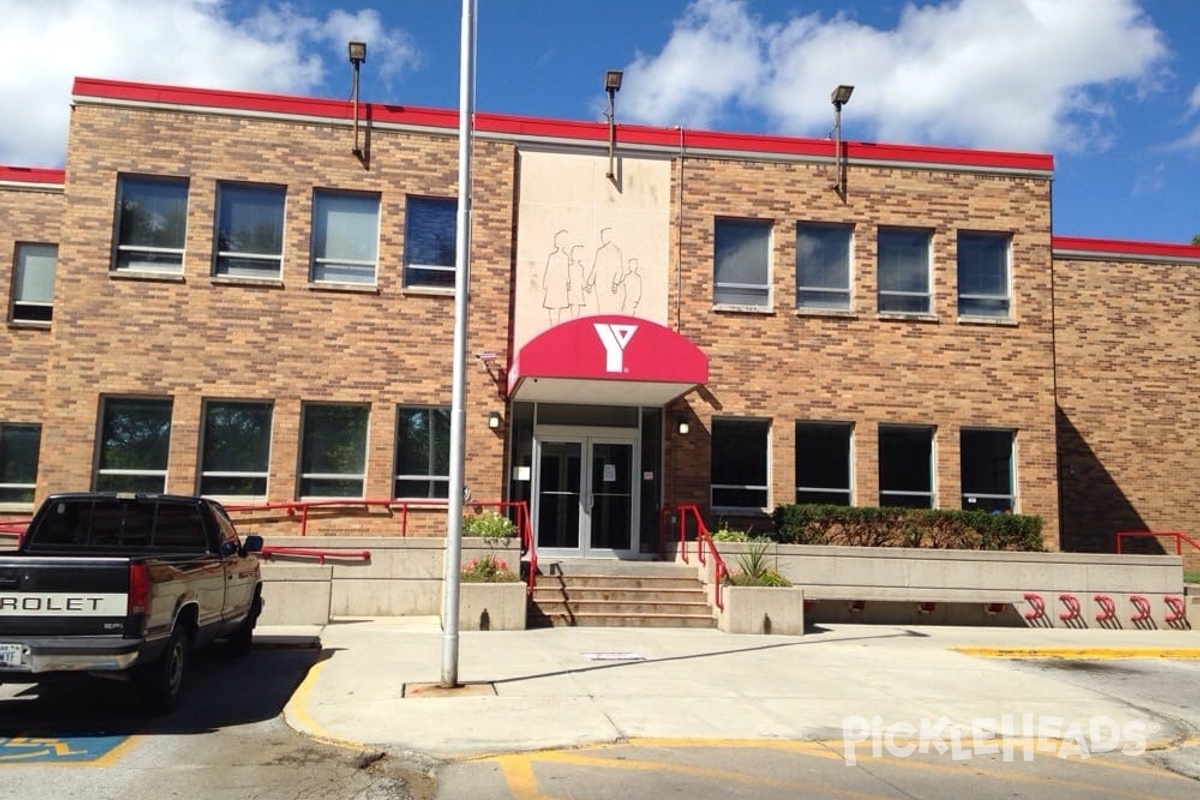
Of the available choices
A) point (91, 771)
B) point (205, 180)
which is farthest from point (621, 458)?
point (91, 771)

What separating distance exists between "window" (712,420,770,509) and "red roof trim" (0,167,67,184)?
13064 millimetres

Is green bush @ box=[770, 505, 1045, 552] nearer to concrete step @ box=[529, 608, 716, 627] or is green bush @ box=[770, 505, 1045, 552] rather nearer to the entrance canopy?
concrete step @ box=[529, 608, 716, 627]

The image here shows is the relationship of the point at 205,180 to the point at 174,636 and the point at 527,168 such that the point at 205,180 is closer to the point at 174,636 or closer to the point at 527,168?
the point at 527,168

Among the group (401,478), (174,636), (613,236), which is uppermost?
(613,236)

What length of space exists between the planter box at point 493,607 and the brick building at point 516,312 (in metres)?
3.64

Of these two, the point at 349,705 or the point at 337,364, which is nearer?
the point at 349,705

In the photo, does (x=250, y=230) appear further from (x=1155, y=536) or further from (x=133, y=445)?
(x=1155, y=536)

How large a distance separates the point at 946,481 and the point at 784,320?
4214mm

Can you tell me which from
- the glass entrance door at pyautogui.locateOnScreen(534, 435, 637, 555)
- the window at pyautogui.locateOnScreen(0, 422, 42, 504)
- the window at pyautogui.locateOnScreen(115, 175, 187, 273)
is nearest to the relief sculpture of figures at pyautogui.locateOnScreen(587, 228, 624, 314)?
the glass entrance door at pyautogui.locateOnScreen(534, 435, 637, 555)

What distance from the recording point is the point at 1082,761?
7883 millimetres

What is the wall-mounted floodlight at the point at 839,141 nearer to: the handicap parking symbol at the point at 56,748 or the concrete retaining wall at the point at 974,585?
the concrete retaining wall at the point at 974,585

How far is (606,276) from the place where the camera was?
62.6ft

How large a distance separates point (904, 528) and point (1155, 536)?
6.55m
